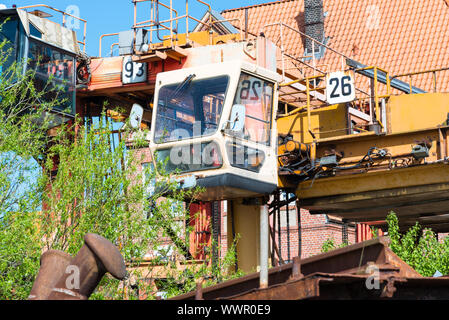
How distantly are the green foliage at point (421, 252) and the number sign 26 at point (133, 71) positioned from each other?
5.95 m

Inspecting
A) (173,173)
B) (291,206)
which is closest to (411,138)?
(173,173)

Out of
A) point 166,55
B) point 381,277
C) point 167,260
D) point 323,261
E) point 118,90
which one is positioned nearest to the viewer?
point 381,277

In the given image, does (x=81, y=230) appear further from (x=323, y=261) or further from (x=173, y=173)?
(x=323, y=261)

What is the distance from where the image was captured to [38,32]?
16.6m

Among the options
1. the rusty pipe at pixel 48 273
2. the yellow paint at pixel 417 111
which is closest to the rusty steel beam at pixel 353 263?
the rusty pipe at pixel 48 273

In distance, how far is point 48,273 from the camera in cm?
713

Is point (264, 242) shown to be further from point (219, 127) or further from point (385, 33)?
point (385, 33)

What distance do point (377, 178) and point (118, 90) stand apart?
593cm

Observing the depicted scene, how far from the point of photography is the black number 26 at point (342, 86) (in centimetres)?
1523

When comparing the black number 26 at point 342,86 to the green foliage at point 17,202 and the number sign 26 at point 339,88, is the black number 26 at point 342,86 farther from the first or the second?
the green foliage at point 17,202

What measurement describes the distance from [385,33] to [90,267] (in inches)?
1189

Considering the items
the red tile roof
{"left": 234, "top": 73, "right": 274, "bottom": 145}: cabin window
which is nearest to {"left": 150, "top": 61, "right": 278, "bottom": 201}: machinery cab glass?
{"left": 234, "top": 73, "right": 274, "bottom": 145}: cabin window

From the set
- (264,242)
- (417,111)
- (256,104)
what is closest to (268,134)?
(256,104)
